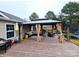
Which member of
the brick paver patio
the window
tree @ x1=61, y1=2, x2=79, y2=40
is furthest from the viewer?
tree @ x1=61, y1=2, x2=79, y2=40

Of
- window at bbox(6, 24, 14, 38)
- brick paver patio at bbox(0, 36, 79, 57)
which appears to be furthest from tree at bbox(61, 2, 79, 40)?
window at bbox(6, 24, 14, 38)

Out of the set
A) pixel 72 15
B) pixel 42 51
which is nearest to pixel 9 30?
pixel 42 51

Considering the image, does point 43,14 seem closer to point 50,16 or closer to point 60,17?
point 50,16

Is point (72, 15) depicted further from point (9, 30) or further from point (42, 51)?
point (42, 51)

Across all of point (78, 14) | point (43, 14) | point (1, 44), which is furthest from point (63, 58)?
point (43, 14)

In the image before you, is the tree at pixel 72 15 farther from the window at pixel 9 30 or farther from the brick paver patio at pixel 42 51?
the window at pixel 9 30

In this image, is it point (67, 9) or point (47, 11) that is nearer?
point (67, 9)

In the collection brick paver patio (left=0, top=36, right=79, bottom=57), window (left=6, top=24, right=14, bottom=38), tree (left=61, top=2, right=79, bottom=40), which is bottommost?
brick paver patio (left=0, top=36, right=79, bottom=57)

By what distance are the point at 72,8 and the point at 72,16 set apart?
1298mm

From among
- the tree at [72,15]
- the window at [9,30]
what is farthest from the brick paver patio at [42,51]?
the tree at [72,15]

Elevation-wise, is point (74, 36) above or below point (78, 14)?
below

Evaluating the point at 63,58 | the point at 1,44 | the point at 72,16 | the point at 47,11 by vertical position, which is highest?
the point at 47,11

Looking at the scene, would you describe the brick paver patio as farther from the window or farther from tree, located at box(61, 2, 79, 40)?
tree, located at box(61, 2, 79, 40)

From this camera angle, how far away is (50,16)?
27.4 m
